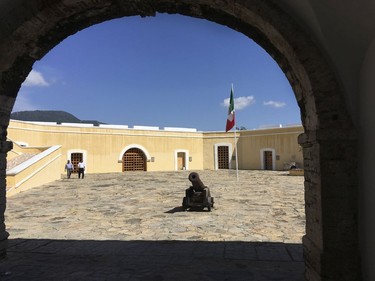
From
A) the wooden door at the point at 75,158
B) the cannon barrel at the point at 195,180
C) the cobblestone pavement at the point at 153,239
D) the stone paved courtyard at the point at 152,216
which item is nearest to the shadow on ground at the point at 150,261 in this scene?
the cobblestone pavement at the point at 153,239

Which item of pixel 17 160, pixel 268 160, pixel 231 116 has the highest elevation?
pixel 231 116

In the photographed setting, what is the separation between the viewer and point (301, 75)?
3.61 metres

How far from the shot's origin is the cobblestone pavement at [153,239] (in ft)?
14.2

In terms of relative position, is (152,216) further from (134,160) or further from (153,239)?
(134,160)

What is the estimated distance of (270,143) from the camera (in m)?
25.5

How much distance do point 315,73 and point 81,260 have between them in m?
4.37

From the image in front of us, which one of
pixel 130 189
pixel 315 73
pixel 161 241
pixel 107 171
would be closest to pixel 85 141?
pixel 107 171

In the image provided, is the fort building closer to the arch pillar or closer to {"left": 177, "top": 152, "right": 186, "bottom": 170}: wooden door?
{"left": 177, "top": 152, "right": 186, "bottom": 170}: wooden door

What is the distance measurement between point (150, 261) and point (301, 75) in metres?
3.48

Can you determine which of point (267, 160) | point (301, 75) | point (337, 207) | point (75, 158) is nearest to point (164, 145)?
point (75, 158)

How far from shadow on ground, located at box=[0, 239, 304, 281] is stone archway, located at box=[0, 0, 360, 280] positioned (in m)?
0.94

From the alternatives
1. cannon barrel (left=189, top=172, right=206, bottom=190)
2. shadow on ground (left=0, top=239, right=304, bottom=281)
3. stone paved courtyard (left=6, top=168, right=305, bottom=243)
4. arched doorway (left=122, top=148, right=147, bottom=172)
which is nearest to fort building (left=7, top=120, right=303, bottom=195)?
arched doorway (left=122, top=148, right=147, bottom=172)

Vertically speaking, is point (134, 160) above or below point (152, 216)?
above

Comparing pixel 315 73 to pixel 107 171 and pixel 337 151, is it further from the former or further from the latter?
pixel 107 171
